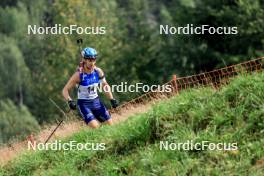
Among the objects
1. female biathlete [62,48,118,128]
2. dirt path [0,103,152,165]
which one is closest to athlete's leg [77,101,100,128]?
female biathlete [62,48,118,128]

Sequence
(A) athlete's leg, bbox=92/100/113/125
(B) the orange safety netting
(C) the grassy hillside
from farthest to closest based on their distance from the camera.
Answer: (A) athlete's leg, bbox=92/100/113/125
(B) the orange safety netting
(C) the grassy hillside

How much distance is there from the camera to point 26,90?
64.8 meters

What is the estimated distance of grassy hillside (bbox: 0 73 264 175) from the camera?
1005 cm

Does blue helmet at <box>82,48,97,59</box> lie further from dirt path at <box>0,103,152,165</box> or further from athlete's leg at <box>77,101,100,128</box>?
dirt path at <box>0,103,152,165</box>

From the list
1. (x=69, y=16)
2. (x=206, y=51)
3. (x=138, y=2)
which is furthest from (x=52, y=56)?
(x=206, y=51)

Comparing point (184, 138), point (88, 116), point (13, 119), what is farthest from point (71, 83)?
point (13, 119)

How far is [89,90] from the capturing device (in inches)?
527

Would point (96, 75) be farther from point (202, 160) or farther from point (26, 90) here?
point (26, 90)

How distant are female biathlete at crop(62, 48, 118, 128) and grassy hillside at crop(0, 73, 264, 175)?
887 mm

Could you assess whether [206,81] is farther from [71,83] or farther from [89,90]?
[71,83]

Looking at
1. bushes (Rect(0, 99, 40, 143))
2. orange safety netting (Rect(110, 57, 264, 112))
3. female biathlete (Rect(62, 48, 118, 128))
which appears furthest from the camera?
bushes (Rect(0, 99, 40, 143))

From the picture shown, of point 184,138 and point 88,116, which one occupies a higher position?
point 88,116

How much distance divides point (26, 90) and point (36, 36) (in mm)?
5189

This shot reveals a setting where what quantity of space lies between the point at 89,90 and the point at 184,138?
3.17 m
